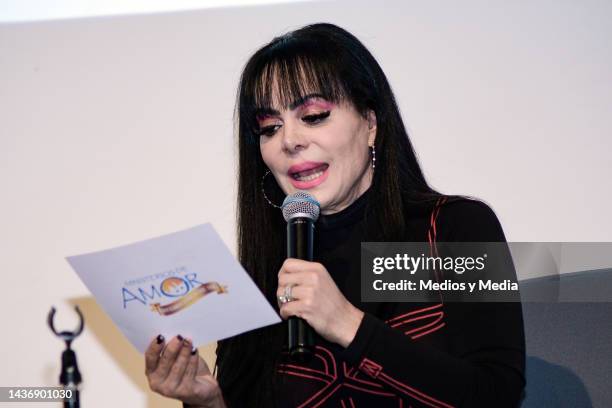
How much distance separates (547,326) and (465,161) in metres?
0.63

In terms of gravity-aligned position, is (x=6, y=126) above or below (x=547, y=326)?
above

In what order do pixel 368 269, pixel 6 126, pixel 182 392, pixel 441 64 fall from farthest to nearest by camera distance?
pixel 6 126 < pixel 441 64 < pixel 368 269 < pixel 182 392

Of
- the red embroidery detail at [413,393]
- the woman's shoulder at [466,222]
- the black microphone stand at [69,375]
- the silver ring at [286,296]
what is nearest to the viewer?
the black microphone stand at [69,375]

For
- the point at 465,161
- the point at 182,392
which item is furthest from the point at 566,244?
the point at 182,392

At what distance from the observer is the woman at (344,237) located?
1.65 metres

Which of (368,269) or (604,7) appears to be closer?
(368,269)

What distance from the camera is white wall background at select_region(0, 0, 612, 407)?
7.86 ft

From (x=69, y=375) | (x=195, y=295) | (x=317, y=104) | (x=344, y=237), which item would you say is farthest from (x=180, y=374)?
(x=317, y=104)

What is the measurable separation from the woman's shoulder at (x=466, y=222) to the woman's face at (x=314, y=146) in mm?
208

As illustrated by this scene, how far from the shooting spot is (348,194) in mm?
2043

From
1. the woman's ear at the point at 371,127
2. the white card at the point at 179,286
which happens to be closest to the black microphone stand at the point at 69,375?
the white card at the point at 179,286

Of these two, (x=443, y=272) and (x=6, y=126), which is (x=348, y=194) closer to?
(x=443, y=272)

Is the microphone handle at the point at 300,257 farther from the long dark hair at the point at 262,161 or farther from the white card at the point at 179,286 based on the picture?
the long dark hair at the point at 262,161

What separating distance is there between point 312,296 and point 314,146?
471mm
